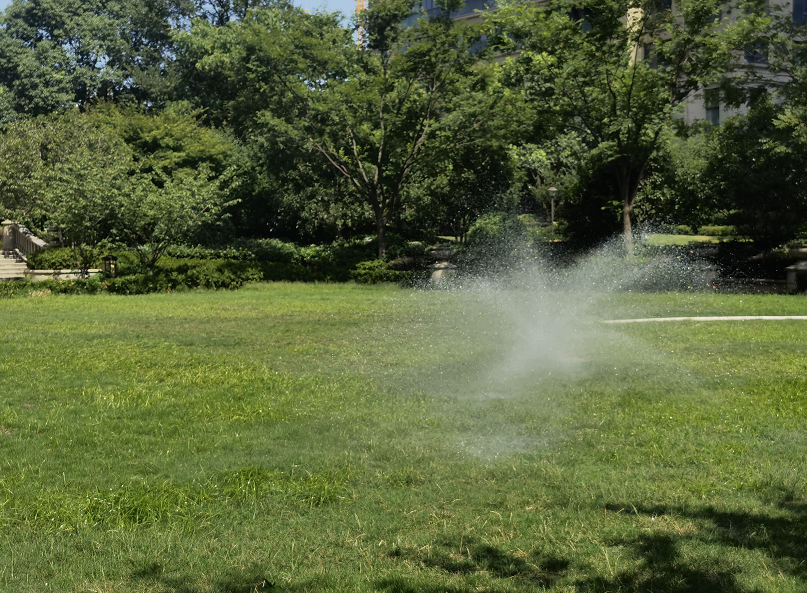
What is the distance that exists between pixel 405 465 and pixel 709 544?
2.51 metres

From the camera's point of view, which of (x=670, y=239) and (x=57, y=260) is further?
(x=670, y=239)

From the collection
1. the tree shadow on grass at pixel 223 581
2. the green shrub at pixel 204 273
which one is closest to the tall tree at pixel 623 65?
the green shrub at pixel 204 273

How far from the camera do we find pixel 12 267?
108 ft

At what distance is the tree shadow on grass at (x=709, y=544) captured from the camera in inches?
175

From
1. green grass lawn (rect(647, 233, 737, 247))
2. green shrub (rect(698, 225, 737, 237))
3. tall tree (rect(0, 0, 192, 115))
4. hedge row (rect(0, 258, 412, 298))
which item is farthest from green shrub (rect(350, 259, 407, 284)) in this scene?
tall tree (rect(0, 0, 192, 115))

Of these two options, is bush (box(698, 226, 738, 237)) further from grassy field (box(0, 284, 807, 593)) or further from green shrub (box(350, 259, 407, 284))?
grassy field (box(0, 284, 807, 593))

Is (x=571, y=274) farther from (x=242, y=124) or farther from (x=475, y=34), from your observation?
(x=242, y=124)

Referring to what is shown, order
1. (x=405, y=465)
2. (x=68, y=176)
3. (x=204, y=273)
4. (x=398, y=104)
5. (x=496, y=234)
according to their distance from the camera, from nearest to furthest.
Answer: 1. (x=405, y=465)
2. (x=68, y=176)
3. (x=204, y=273)
4. (x=398, y=104)
5. (x=496, y=234)

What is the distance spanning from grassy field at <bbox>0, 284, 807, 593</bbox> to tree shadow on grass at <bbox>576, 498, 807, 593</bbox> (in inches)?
0.7

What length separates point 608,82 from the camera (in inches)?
1057

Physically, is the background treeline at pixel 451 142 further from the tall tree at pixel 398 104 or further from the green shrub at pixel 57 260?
the green shrub at pixel 57 260

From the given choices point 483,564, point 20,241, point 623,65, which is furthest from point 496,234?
point 483,564

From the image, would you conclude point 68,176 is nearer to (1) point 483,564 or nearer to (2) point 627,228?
(2) point 627,228

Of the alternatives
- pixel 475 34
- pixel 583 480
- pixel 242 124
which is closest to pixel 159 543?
pixel 583 480
